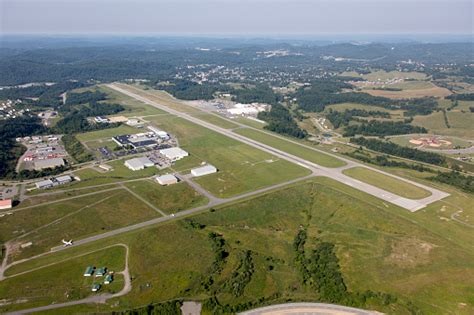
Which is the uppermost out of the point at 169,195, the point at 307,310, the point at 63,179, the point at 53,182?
the point at 63,179

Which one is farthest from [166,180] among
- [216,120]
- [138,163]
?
[216,120]

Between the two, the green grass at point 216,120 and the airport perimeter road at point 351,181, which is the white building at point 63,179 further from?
the green grass at point 216,120

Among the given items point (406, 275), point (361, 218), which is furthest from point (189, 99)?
point (406, 275)

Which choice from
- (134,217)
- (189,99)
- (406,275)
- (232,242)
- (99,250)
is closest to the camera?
(406,275)

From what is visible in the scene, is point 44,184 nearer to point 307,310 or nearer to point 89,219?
point 89,219

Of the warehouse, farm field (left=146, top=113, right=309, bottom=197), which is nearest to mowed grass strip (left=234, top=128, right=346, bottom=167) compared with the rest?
farm field (left=146, top=113, right=309, bottom=197)

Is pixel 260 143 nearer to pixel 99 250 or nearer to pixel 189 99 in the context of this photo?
pixel 99 250

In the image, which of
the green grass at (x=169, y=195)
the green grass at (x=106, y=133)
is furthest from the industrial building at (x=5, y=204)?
the green grass at (x=106, y=133)
